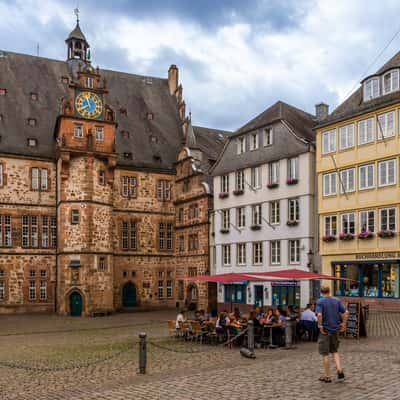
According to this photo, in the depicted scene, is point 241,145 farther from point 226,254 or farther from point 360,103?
point 360,103

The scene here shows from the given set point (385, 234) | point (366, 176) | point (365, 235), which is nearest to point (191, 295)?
point (365, 235)

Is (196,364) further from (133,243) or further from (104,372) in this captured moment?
(133,243)

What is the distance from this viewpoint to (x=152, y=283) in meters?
44.3

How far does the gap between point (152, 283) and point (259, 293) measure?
10.6 m

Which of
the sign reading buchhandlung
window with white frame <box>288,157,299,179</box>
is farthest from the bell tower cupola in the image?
the sign reading buchhandlung

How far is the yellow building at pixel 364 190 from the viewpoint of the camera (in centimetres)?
2873

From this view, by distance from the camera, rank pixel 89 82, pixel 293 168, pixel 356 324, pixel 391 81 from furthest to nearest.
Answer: pixel 89 82
pixel 293 168
pixel 391 81
pixel 356 324

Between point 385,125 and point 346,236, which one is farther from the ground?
point 385,125

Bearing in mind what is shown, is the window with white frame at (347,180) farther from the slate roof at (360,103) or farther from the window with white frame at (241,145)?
the window with white frame at (241,145)

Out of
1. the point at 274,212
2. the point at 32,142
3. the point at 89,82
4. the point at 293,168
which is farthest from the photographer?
the point at 32,142

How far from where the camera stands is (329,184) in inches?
1261

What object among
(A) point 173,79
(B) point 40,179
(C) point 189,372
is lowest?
(C) point 189,372

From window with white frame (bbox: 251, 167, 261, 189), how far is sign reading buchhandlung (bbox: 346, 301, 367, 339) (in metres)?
18.4

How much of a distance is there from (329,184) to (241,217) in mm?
7616
